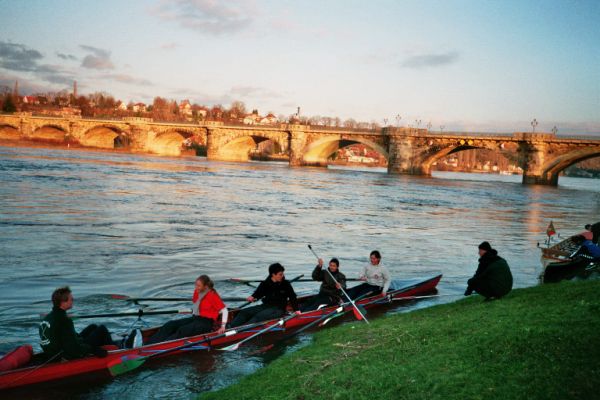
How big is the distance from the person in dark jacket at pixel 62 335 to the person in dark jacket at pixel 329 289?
4445mm

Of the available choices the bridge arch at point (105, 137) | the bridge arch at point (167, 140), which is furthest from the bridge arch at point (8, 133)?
the bridge arch at point (167, 140)

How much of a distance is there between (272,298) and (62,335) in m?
3.88

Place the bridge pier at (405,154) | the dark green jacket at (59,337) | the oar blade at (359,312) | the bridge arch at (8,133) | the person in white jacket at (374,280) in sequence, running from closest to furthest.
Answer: the dark green jacket at (59,337)
the oar blade at (359,312)
the person in white jacket at (374,280)
the bridge pier at (405,154)
the bridge arch at (8,133)

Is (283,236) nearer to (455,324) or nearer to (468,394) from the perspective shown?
(455,324)

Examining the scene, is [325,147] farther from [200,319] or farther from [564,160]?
[200,319]

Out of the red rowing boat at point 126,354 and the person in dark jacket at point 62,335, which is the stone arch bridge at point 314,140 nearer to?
the red rowing boat at point 126,354

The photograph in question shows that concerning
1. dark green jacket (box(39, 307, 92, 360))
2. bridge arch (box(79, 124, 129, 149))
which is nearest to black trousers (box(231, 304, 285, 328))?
dark green jacket (box(39, 307, 92, 360))

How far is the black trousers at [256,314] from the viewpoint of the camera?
9383 millimetres

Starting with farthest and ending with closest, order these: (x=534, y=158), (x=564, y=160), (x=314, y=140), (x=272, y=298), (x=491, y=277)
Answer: (x=314, y=140), (x=534, y=158), (x=564, y=160), (x=272, y=298), (x=491, y=277)

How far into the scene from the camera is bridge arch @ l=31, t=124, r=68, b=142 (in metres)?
105

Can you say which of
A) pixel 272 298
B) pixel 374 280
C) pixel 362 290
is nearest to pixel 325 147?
pixel 374 280

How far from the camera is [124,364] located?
7543 mm

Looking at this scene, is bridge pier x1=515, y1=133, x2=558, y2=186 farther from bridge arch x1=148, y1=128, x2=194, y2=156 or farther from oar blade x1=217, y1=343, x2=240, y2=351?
oar blade x1=217, y1=343, x2=240, y2=351

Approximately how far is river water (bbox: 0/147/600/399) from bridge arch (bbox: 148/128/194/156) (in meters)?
59.8
